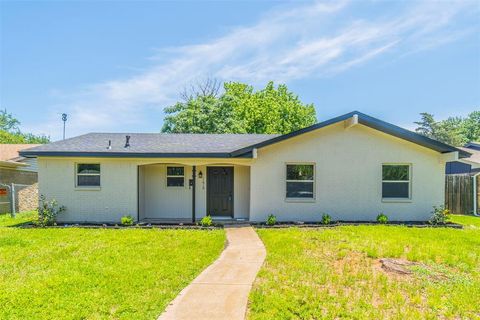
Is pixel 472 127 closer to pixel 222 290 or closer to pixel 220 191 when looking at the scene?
pixel 220 191

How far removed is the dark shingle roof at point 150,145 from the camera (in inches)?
466

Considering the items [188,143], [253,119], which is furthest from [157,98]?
[188,143]

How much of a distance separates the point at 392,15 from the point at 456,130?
47694 millimetres

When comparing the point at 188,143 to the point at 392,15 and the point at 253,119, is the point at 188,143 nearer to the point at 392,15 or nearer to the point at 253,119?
the point at 392,15

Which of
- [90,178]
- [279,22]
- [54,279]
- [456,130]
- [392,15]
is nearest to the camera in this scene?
[54,279]

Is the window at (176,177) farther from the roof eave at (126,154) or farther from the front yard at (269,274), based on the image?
the front yard at (269,274)

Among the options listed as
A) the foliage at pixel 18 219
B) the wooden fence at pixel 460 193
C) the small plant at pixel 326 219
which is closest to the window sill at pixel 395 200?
the small plant at pixel 326 219

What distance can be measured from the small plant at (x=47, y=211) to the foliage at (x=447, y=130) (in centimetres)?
5167

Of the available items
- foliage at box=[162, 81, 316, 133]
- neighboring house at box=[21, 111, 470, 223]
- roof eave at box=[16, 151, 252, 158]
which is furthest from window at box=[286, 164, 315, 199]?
foliage at box=[162, 81, 316, 133]

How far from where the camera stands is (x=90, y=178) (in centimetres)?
1236

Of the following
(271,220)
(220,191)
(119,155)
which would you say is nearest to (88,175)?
(119,155)

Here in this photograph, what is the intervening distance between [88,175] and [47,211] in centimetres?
184

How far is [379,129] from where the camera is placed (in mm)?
11805

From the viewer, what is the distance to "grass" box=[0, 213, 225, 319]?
4.53 m
